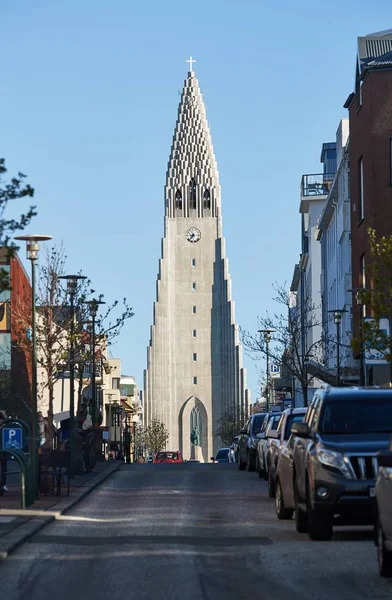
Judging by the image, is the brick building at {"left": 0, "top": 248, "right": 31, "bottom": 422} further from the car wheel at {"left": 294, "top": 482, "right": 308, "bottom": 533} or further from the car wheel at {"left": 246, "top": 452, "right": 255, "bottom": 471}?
the car wheel at {"left": 294, "top": 482, "right": 308, "bottom": 533}

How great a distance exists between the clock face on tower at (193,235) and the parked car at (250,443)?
147795mm

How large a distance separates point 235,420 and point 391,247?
131 m

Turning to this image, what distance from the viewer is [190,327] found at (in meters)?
197

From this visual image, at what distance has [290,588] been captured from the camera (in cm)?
1308

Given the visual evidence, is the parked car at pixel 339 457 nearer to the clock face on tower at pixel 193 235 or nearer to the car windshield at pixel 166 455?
the car windshield at pixel 166 455

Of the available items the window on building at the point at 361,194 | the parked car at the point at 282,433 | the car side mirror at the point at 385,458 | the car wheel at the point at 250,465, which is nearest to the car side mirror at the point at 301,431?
the car side mirror at the point at 385,458

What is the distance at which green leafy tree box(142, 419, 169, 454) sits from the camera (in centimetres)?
17664

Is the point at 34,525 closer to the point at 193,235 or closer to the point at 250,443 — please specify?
the point at 250,443

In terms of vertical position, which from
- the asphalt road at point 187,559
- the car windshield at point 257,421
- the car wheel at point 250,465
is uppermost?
the car windshield at point 257,421

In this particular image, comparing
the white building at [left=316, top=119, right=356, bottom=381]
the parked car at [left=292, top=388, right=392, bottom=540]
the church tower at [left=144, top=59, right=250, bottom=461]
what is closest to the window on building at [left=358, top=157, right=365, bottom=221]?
the white building at [left=316, top=119, right=356, bottom=381]

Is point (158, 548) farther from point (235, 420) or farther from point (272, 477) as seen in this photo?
point (235, 420)

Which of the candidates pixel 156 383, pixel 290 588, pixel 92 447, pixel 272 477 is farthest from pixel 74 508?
pixel 156 383

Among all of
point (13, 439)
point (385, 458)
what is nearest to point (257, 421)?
point (13, 439)

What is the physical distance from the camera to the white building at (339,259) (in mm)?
70938
